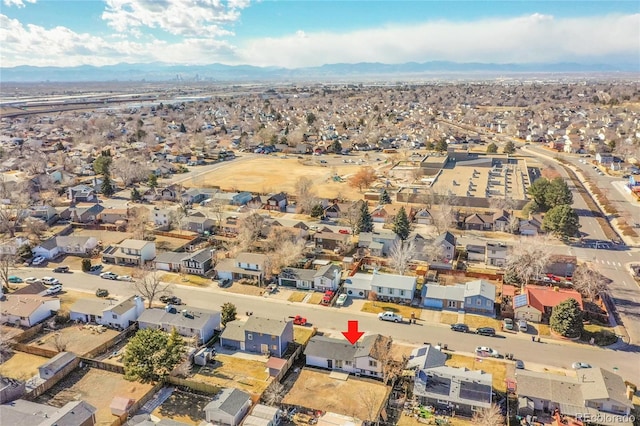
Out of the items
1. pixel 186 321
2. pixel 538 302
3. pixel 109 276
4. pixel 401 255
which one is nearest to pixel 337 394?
pixel 186 321

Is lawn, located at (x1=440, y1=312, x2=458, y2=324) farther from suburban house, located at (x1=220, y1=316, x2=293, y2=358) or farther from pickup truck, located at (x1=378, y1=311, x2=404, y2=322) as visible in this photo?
suburban house, located at (x1=220, y1=316, x2=293, y2=358)

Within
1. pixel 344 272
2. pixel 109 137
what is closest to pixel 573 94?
pixel 109 137

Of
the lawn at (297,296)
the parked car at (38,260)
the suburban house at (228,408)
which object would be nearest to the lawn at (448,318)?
the lawn at (297,296)

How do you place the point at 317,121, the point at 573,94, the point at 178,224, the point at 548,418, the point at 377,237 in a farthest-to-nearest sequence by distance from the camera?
1. the point at 573,94
2. the point at 317,121
3. the point at 178,224
4. the point at 377,237
5. the point at 548,418

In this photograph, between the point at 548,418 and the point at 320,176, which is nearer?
the point at 548,418

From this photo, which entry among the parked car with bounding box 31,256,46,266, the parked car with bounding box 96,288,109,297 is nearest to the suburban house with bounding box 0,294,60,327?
the parked car with bounding box 96,288,109,297

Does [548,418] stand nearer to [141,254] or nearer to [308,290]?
[308,290]
